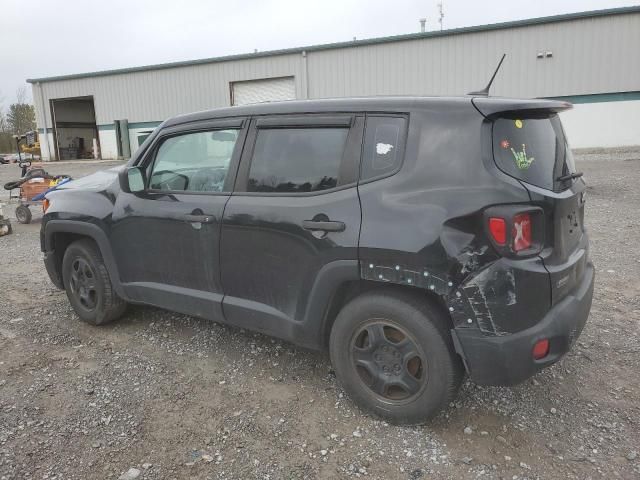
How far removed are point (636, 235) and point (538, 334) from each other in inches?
222

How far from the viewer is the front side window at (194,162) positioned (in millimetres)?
3461

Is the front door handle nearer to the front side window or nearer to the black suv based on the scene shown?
the black suv

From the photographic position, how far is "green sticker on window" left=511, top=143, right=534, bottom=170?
8.26 feet

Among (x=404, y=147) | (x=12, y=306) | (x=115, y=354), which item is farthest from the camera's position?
(x=12, y=306)

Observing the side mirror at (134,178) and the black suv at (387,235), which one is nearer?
the black suv at (387,235)

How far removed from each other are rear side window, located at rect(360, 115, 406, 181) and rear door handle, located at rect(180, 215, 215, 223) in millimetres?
1123

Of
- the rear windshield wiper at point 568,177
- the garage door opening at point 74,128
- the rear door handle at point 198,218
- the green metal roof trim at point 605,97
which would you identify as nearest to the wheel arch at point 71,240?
the rear door handle at point 198,218

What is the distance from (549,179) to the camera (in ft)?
8.59

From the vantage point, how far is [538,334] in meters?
2.46

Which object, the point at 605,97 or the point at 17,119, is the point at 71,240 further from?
the point at 17,119

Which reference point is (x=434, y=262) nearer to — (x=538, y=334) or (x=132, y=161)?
(x=538, y=334)

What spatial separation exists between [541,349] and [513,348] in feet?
0.55

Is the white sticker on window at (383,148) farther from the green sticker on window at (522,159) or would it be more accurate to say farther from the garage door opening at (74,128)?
the garage door opening at (74,128)

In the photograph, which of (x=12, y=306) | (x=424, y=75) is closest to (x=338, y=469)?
(x=12, y=306)
